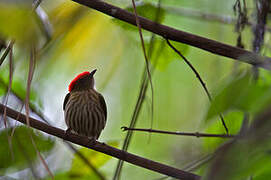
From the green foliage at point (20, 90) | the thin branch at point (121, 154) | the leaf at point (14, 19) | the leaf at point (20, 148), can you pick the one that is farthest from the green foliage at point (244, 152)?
A: the green foliage at point (20, 90)

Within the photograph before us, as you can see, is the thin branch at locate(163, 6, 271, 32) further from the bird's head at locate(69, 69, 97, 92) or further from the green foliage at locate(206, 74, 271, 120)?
the green foliage at locate(206, 74, 271, 120)

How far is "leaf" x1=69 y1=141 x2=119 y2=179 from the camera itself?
83.1 inches

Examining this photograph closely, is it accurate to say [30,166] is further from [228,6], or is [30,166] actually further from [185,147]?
[228,6]

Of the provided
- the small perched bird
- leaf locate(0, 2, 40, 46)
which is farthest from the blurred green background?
the small perched bird

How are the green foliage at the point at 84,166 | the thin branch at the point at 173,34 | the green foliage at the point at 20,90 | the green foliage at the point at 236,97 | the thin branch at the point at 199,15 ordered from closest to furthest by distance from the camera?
the green foliage at the point at 236,97
the thin branch at the point at 173,34
the green foliage at the point at 84,166
the green foliage at the point at 20,90
the thin branch at the point at 199,15

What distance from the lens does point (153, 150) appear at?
14.5ft

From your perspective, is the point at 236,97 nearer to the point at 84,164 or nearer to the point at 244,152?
the point at 244,152

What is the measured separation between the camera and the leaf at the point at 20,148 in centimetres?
195

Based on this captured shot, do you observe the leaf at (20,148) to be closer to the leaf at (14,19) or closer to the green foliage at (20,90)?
the green foliage at (20,90)

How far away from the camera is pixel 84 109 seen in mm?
3520

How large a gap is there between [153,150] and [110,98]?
80 cm

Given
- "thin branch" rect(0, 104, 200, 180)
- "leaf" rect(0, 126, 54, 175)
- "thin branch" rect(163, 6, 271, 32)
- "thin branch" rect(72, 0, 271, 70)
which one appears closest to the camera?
"thin branch" rect(72, 0, 271, 70)

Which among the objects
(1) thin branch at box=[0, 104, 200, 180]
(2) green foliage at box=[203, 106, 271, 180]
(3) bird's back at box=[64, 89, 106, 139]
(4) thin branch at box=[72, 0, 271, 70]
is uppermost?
(2) green foliage at box=[203, 106, 271, 180]

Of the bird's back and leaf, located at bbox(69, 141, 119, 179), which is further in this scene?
the bird's back
